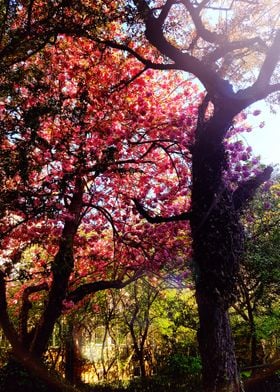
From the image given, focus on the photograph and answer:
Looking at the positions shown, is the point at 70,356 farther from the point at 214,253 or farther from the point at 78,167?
the point at 214,253

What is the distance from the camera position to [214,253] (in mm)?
5348

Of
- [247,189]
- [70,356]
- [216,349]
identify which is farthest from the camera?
[70,356]

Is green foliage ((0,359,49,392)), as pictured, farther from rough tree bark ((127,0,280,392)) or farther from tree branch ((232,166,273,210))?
tree branch ((232,166,273,210))

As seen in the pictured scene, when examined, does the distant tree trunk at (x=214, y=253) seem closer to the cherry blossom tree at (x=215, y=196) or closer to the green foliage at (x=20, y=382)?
the cherry blossom tree at (x=215, y=196)

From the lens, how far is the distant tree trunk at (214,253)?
16.4 feet

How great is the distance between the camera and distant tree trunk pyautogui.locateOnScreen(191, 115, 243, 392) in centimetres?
500

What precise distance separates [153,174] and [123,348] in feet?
36.3

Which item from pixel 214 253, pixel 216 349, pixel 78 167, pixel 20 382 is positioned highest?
pixel 78 167

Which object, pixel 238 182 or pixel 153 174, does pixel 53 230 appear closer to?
pixel 153 174

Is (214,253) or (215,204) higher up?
(215,204)

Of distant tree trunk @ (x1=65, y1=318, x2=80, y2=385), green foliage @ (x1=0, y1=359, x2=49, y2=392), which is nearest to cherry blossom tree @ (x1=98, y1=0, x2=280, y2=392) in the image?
green foliage @ (x1=0, y1=359, x2=49, y2=392)

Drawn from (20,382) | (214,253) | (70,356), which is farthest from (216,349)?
Answer: (70,356)

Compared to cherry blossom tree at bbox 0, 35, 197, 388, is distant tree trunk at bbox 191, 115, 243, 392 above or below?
below

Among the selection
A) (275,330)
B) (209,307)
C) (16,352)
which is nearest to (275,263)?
(275,330)
